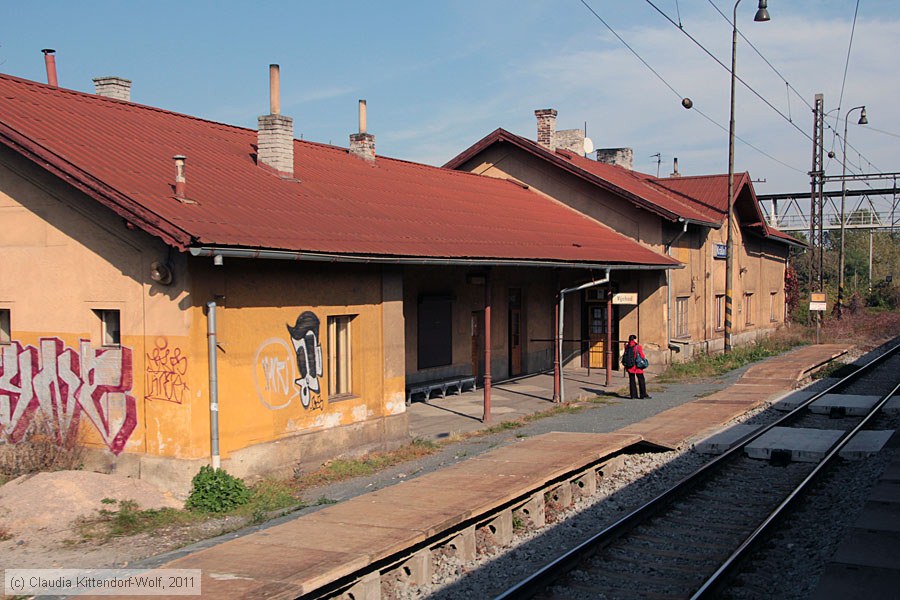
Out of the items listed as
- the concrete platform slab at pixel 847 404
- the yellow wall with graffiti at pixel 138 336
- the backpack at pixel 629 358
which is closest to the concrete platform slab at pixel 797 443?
the concrete platform slab at pixel 847 404

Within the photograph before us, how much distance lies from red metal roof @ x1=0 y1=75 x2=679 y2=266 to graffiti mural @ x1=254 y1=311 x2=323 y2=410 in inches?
51.0

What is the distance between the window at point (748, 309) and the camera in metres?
33.3

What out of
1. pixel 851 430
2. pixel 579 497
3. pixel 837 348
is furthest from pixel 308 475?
pixel 837 348

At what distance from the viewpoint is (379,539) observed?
24.2 feet

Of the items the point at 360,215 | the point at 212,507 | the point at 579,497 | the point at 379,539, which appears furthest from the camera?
the point at 360,215

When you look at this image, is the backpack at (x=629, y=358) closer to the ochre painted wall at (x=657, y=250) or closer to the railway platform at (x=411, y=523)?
the railway platform at (x=411, y=523)

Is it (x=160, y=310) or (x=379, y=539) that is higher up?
(x=160, y=310)

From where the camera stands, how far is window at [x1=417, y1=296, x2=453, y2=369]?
60.9ft

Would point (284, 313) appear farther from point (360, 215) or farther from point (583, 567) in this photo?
point (583, 567)

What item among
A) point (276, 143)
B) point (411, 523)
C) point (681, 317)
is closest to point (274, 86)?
point (276, 143)

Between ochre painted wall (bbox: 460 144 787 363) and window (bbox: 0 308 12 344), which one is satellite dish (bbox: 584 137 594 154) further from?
A: window (bbox: 0 308 12 344)

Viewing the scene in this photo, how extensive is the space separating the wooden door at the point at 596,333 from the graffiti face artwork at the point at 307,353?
1418 cm

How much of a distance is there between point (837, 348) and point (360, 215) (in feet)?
69.5

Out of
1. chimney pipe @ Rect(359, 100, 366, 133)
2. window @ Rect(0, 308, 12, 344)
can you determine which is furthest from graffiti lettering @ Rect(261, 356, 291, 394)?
chimney pipe @ Rect(359, 100, 366, 133)
